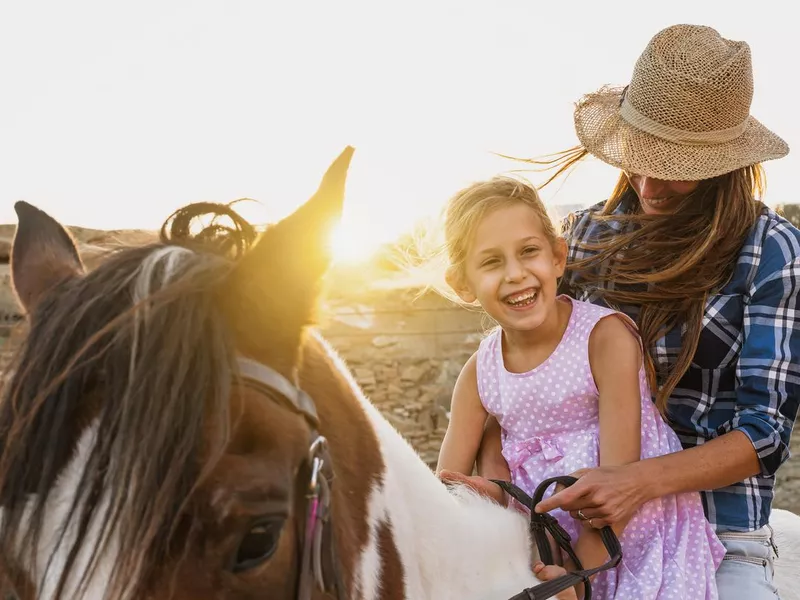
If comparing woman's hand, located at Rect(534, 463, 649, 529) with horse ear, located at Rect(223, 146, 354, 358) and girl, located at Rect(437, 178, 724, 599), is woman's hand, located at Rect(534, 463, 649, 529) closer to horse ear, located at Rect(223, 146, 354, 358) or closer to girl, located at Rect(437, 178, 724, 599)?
girl, located at Rect(437, 178, 724, 599)

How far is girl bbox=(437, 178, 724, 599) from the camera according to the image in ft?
6.48

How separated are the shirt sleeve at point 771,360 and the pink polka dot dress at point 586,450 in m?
0.21

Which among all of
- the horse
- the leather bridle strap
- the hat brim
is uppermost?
the hat brim

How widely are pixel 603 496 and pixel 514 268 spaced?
61cm

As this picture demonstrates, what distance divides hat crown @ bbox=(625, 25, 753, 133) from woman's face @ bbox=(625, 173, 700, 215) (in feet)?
0.56

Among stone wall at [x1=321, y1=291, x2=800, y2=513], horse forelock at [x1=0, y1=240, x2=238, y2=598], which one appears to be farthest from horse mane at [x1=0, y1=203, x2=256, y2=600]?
stone wall at [x1=321, y1=291, x2=800, y2=513]

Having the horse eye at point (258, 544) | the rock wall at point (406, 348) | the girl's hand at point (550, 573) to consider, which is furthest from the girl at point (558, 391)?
the rock wall at point (406, 348)

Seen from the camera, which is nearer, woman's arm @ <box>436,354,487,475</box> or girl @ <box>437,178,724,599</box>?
girl @ <box>437,178,724,599</box>

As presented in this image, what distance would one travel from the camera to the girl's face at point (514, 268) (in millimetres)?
2096

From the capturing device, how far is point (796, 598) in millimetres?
2791

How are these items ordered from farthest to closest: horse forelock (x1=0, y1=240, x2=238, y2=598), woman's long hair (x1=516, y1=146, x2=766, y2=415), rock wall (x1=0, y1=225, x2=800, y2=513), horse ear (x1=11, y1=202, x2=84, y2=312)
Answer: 1. rock wall (x1=0, y1=225, x2=800, y2=513)
2. woman's long hair (x1=516, y1=146, x2=766, y2=415)
3. horse ear (x1=11, y1=202, x2=84, y2=312)
4. horse forelock (x1=0, y1=240, x2=238, y2=598)

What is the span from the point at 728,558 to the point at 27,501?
184cm

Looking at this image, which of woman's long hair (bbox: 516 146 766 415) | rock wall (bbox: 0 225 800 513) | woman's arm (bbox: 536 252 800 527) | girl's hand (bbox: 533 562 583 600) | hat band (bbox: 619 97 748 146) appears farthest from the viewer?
rock wall (bbox: 0 225 800 513)

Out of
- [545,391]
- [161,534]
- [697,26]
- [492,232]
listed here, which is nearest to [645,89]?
[697,26]
